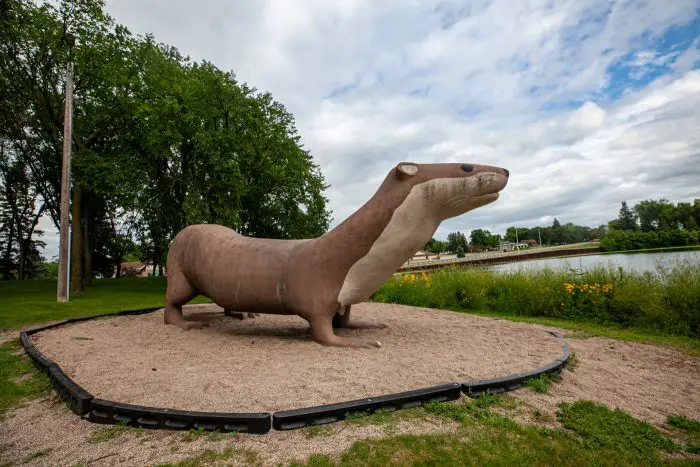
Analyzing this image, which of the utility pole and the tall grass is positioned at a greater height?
the utility pole

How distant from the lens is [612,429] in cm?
247

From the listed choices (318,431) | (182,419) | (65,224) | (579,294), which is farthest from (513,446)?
(65,224)

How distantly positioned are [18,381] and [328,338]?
3110 millimetres

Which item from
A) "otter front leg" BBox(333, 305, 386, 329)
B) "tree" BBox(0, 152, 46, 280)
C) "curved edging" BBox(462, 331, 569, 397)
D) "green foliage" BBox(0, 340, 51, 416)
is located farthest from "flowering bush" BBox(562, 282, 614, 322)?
"tree" BBox(0, 152, 46, 280)

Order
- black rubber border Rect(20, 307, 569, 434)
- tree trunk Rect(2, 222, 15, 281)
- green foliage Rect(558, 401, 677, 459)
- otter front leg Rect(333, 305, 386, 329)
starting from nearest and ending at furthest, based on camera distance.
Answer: green foliage Rect(558, 401, 677, 459), black rubber border Rect(20, 307, 569, 434), otter front leg Rect(333, 305, 386, 329), tree trunk Rect(2, 222, 15, 281)

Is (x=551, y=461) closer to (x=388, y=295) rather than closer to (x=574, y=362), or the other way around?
(x=574, y=362)

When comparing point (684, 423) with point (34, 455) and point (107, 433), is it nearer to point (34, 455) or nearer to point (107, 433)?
point (107, 433)

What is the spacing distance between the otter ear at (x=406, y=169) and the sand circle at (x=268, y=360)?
205 centimetres

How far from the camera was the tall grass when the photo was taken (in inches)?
251

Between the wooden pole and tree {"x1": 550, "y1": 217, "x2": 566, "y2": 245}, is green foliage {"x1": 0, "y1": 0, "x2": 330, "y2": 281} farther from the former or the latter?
tree {"x1": 550, "y1": 217, "x2": 566, "y2": 245}

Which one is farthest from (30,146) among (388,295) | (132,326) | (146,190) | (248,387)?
(248,387)

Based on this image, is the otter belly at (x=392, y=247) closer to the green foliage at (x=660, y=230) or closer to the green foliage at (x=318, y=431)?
the green foliage at (x=318, y=431)

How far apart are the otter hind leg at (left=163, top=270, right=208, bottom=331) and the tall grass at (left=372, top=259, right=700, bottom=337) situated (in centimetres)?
580

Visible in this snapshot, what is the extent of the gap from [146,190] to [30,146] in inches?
283
